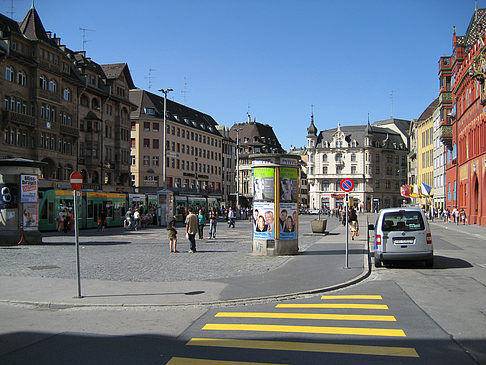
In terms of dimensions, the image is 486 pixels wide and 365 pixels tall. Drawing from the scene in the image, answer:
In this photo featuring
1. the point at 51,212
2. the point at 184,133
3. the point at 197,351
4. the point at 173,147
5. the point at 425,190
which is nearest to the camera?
the point at 197,351

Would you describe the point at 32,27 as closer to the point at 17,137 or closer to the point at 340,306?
the point at 17,137

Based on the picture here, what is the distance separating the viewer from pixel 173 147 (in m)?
88.1

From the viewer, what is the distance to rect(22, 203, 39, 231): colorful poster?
2450 cm

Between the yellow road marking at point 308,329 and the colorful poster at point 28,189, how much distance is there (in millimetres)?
18185

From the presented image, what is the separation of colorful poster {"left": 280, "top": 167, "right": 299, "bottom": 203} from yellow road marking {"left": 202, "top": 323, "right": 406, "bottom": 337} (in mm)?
11043

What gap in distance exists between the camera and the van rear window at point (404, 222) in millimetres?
15983

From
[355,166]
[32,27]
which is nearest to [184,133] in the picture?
[32,27]

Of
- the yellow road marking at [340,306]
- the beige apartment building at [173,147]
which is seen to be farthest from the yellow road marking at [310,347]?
the beige apartment building at [173,147]

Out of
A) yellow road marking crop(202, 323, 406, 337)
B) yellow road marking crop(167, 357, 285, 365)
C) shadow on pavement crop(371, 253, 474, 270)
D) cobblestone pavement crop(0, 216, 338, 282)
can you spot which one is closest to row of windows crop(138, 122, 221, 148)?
cobblestone pavement crop(0, 216, 338, 282)

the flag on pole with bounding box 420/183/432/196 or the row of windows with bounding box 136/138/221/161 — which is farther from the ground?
the row of windows with bounding box 136/138/221/161

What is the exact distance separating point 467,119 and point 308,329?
54411mm

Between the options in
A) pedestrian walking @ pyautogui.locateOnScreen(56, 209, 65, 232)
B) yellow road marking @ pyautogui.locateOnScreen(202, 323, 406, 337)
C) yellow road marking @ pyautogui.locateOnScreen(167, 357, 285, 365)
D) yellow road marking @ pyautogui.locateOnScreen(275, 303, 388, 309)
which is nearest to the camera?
yellow road marking @ pyautogui.locateOnScreen(167, 357, 285, 365)

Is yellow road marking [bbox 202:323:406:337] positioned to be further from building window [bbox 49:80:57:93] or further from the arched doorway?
the arched doorway

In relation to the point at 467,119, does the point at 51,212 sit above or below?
below
